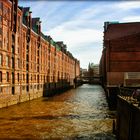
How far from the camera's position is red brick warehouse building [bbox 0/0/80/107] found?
1634 inches

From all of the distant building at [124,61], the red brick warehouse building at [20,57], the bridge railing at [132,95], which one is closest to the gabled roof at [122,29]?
the distant building at [124,61]

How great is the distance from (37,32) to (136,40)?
27542 millimetres

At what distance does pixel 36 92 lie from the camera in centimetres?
5966

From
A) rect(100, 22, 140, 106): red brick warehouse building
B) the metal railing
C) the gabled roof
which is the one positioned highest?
the gabled roof

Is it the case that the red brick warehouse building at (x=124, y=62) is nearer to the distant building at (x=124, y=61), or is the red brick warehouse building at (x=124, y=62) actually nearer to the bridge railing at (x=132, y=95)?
the distant building at (x=124, y=61)

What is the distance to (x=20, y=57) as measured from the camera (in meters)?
49.7

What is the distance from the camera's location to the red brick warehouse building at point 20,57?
4150 cm

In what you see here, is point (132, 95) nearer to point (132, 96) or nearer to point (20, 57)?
point (132, 96)

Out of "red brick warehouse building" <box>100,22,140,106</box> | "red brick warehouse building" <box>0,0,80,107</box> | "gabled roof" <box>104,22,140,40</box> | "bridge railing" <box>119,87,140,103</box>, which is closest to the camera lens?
"bridge railing" <box>119,87,140,103</box>

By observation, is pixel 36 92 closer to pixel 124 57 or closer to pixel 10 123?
pixel 124 57

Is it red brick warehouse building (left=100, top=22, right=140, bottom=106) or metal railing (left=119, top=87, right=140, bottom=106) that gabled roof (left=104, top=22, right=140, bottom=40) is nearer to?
red brick warehouse building (left=100, top=22, right=140, bottom=106)

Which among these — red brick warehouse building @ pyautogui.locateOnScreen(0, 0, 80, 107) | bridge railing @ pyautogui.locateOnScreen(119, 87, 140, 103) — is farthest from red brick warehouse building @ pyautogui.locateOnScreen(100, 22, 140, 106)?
bridge railing @ pyautogui.locateOnScreen(119, 87, 140, 103)

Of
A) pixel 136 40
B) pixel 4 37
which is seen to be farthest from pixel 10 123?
pixel 136 40

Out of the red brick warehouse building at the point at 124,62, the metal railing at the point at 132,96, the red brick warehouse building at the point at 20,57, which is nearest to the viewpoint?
the metal railing at the point at 132,96
